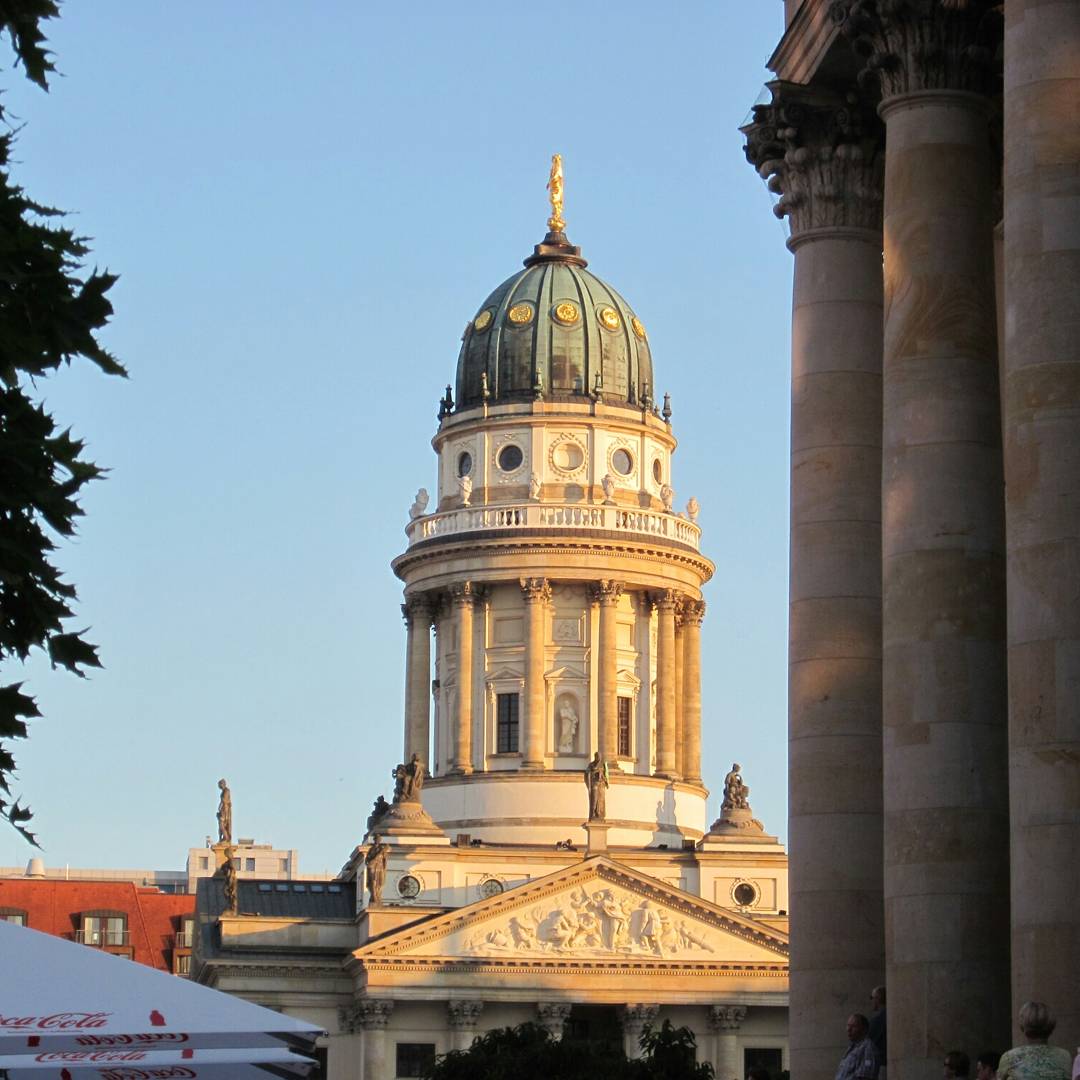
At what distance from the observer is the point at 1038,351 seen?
78.7ft

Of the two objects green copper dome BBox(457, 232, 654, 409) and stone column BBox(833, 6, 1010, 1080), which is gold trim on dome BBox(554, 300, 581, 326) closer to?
green copper dome BBox(457, 232, 654, 409)

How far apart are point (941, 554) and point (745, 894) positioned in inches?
3962

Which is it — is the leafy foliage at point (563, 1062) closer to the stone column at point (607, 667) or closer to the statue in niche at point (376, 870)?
the statue in niche at point (376, 870)

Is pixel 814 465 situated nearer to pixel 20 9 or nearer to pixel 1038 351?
pixel 1038 351

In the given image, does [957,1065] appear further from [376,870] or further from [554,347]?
[554,347]

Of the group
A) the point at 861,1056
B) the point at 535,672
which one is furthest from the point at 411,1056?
the point at 861,1056

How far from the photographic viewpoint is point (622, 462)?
13412 cm

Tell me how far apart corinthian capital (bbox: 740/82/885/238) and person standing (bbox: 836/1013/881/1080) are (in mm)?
10029

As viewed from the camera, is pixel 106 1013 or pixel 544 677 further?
pixel 544 677

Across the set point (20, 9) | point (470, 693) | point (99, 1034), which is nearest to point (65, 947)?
point (99, 1034)

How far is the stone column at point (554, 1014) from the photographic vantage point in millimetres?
118750

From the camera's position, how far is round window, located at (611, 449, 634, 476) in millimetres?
133875

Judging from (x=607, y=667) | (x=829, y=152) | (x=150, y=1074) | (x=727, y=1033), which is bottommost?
(x=150, y=1074)

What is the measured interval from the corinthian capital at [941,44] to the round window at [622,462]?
106 metres
